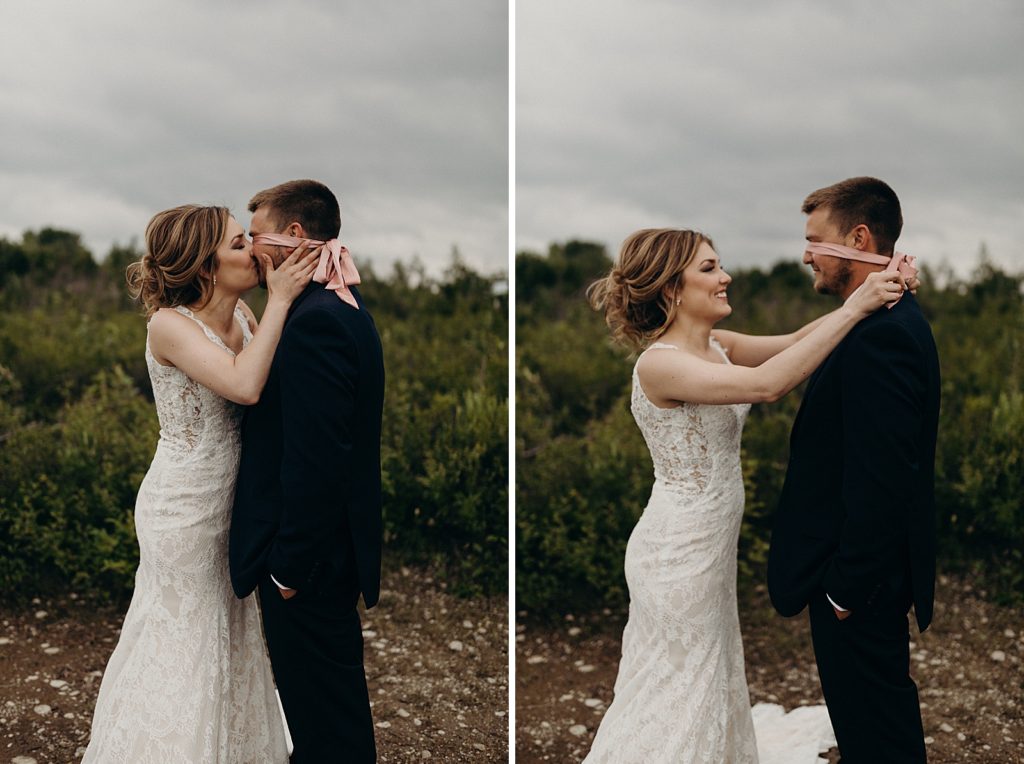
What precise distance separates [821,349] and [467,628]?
3272 mm

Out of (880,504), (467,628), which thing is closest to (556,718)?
(467,628)

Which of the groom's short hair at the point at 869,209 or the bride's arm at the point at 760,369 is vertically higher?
the groom's short hair at the point at 869,209

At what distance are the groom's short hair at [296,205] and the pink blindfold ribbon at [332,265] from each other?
0.05 metres

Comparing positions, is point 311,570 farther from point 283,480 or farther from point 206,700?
point 206,700

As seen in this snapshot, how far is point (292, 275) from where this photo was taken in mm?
3025

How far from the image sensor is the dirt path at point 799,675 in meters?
4.48

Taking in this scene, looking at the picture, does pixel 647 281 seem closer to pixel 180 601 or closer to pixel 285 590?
pixel 285 590

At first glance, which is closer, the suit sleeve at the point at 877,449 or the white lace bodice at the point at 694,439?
the suit sleeve at the point at 877,449

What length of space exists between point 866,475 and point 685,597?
0.78m

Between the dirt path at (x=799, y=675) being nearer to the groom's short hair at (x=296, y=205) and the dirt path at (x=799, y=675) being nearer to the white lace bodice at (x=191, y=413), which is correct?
the white lace bodice at (x=191, y=413)

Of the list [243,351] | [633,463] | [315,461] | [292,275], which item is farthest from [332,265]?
[633,463]

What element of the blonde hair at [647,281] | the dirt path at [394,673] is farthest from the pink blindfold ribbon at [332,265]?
the dirt path at [394,673]

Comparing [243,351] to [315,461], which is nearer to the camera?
[315,461]

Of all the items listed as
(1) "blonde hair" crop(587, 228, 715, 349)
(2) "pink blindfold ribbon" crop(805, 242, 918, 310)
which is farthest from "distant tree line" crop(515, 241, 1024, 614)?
(2) "pink blindfold ribbon" crop(805, 242, 918, 310)
